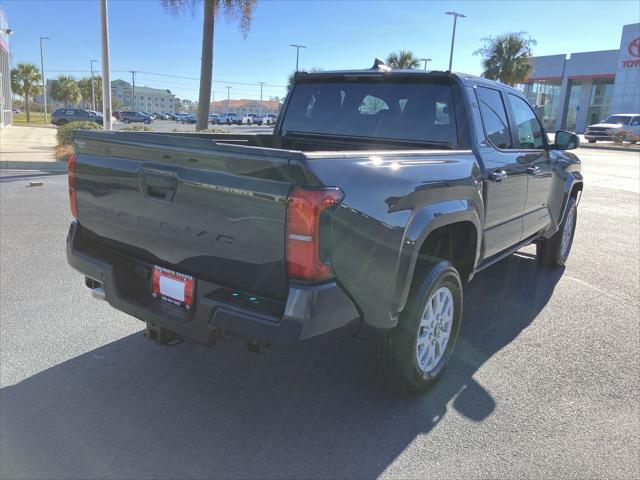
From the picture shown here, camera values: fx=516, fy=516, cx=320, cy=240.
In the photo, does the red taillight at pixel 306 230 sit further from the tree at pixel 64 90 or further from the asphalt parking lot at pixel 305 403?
the tree at pixel 64 90

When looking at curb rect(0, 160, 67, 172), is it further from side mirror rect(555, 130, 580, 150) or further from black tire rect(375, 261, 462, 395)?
black tire rect(375, 261, 462, 395)

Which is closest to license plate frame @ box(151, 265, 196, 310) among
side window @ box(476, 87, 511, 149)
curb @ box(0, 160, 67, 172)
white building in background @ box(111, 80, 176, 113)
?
side window @ box(476, 87, 511, 149)

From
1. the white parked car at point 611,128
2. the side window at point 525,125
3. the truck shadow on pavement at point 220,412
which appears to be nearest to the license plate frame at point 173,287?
the truck shadow on pavement at point 220,412

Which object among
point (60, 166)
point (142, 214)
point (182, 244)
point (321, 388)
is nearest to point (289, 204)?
point (182, 244)

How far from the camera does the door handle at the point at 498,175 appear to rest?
3668 millimetres

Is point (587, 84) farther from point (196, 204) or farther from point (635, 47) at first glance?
point (196, 204)

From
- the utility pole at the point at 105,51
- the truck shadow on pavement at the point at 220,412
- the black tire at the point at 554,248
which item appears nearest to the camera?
the truck shadow on pavement at the point at 220,412

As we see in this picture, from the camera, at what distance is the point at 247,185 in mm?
2250

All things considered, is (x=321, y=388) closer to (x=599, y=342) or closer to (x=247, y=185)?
(x=247, y=185)

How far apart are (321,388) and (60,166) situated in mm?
12143

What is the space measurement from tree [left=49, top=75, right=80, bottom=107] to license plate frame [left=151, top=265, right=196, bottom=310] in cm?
7587

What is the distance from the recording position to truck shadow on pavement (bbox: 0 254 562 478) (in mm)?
2482

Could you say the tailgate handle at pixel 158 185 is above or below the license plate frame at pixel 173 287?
above

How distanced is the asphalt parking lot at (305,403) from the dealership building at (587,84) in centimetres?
5353
